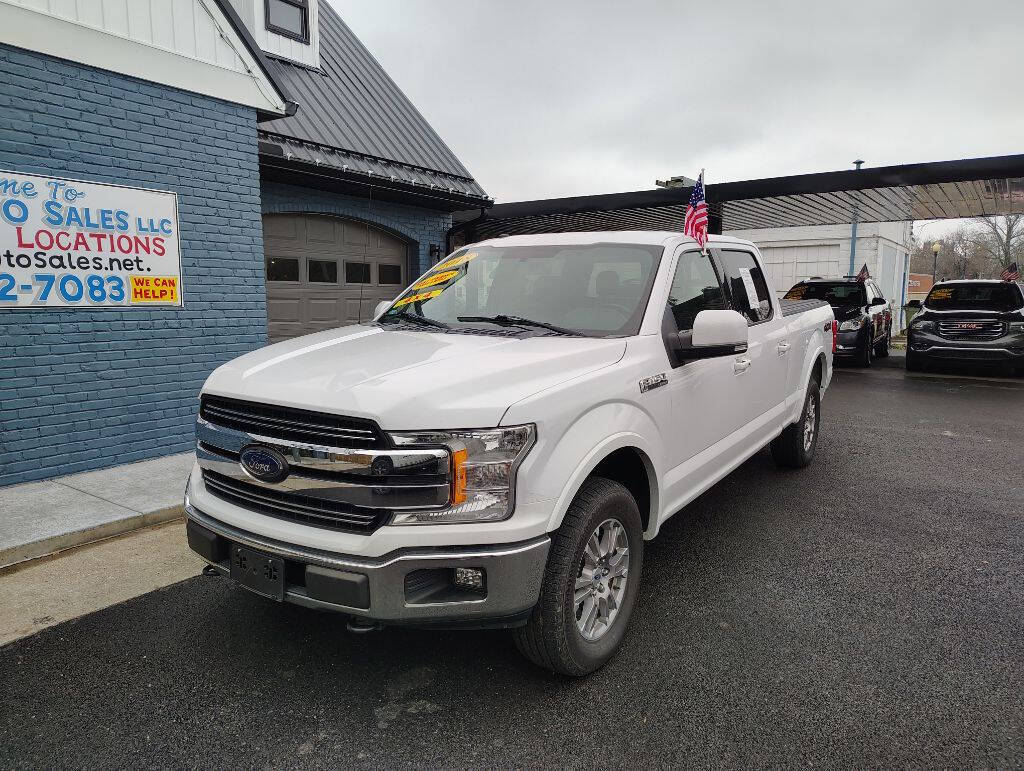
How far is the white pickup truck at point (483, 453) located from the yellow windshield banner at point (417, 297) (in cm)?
20

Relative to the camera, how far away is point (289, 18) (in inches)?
413

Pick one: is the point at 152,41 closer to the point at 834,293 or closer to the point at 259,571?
the point at 259,571

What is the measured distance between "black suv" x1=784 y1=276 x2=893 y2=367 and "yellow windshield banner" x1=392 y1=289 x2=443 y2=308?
Answer: 1110cm

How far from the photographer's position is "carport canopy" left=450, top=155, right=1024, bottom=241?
11.3 metres

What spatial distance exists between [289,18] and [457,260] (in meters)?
8.45

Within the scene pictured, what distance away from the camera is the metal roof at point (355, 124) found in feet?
29.1

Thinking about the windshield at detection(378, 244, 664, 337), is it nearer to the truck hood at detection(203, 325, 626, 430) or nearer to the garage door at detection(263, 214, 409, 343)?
the truck hood at detection(203, 325, 626, 430)

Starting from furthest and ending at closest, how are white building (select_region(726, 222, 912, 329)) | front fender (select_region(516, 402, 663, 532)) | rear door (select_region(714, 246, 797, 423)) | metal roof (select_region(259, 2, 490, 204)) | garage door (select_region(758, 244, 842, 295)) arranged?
garage door (select_region(758, 244, 842, 295)), white building (select_region(726, 222, 912, 329)), metal roof (select_region(259, 2, 490, 204)), rear door (select_region(714, 246, 797, 423)), front fender (select_region(516, 402, 663, 532))

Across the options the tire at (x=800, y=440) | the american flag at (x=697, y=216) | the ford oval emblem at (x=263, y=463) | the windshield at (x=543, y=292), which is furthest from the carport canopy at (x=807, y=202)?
the ford oval emblem at (x=263, y=463)

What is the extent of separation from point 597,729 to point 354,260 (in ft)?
28.5

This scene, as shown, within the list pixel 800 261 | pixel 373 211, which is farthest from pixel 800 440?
pixel 800 261

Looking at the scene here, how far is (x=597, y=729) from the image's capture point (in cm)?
256

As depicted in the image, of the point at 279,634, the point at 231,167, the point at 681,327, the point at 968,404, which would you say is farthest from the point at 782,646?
the point at 968,404

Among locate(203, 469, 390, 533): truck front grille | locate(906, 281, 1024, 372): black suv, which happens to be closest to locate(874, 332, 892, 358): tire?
locate(906, 281, 1024, 372): black suv
